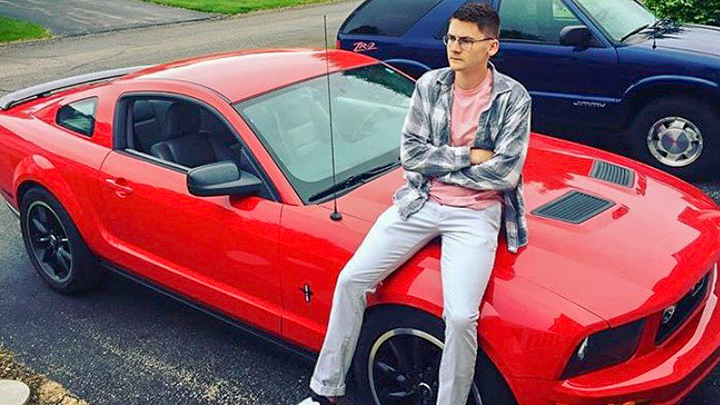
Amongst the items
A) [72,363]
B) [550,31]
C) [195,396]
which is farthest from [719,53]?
[72,363]

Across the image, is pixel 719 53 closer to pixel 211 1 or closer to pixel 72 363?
pixel 72 363

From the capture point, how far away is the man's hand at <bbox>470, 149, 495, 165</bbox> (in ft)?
10.6

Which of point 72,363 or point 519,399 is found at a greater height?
point 519,399

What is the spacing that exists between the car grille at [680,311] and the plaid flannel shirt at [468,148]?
64cm

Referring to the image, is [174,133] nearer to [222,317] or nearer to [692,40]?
[222,317]

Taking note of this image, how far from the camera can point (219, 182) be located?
3590mm

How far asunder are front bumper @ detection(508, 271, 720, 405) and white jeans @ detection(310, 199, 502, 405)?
25 centimetres

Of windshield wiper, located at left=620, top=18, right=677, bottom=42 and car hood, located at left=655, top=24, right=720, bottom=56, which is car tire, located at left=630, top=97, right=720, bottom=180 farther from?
windshield wiper, located at left=620, top=18, right=677, bottom=42

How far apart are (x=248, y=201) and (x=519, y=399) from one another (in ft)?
5.17

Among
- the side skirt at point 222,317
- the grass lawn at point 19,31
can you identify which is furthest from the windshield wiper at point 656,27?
the grass lawn at point 19,31

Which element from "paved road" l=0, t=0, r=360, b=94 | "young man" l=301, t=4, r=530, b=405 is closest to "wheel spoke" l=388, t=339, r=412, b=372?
"young man" l=301, t=4, r=530, b=405

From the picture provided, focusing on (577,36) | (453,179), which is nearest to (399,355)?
(453,179)

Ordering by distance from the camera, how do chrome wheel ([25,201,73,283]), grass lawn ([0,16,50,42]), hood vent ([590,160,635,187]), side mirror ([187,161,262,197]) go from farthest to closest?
grass lawn ([0,16,50,42]), chrome wheel ([25,201,73,283]), hood vent ([590,160,635,187]), side mirror ([187,161,262,197])

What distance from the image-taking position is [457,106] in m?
3.29
